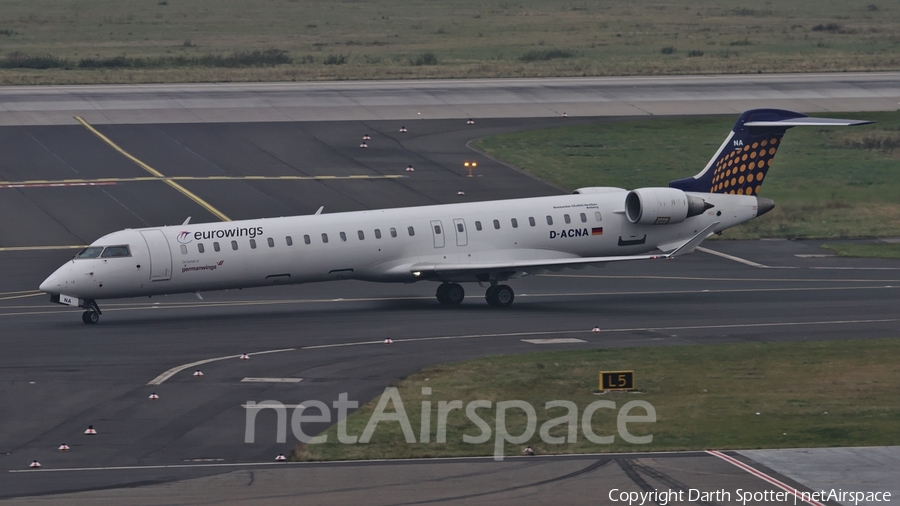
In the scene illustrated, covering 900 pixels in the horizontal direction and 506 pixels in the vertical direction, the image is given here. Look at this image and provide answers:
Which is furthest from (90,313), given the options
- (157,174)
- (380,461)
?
(157,174)

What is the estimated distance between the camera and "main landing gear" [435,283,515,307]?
41.1m

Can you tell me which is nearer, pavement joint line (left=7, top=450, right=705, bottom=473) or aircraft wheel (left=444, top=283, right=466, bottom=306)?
pavement joint line (left=7, top=450, right=705, bottom=473)

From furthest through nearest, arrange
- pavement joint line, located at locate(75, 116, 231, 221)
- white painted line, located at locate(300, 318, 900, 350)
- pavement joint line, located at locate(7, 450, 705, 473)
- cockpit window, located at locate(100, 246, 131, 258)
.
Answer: pavement joint line, located at locate(75, 116, 231, 221) → cockpit window, located at locate(100, 246, 131, 258) → white painted line, located at locate(300, 318, 900, 350) → pavement joint line, located at locate(7, 450, 705, 473)

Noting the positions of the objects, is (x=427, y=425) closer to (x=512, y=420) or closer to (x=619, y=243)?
(x=512, y=420)

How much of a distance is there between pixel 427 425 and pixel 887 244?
3251 cm

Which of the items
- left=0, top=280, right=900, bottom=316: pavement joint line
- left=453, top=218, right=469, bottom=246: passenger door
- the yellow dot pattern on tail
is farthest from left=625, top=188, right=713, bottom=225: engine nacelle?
left=453, top=218, right=469, bottom=246: passenger door

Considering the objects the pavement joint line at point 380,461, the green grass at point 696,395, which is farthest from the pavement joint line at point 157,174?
the pavement joint line at point 380,461

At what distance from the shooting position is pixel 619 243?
42.9 m

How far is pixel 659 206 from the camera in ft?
139

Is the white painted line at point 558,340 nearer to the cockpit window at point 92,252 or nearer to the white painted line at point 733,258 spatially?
Answer: the cockpit window at point 92,252

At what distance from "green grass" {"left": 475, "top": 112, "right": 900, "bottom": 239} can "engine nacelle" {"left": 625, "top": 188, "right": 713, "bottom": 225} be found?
11.9 metres

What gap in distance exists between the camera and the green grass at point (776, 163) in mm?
57062

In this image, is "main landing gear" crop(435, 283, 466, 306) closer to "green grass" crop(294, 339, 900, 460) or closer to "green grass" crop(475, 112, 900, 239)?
"green grass" crop(294, 339, 900, 460)

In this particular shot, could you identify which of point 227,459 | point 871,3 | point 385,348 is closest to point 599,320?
point 385,348
